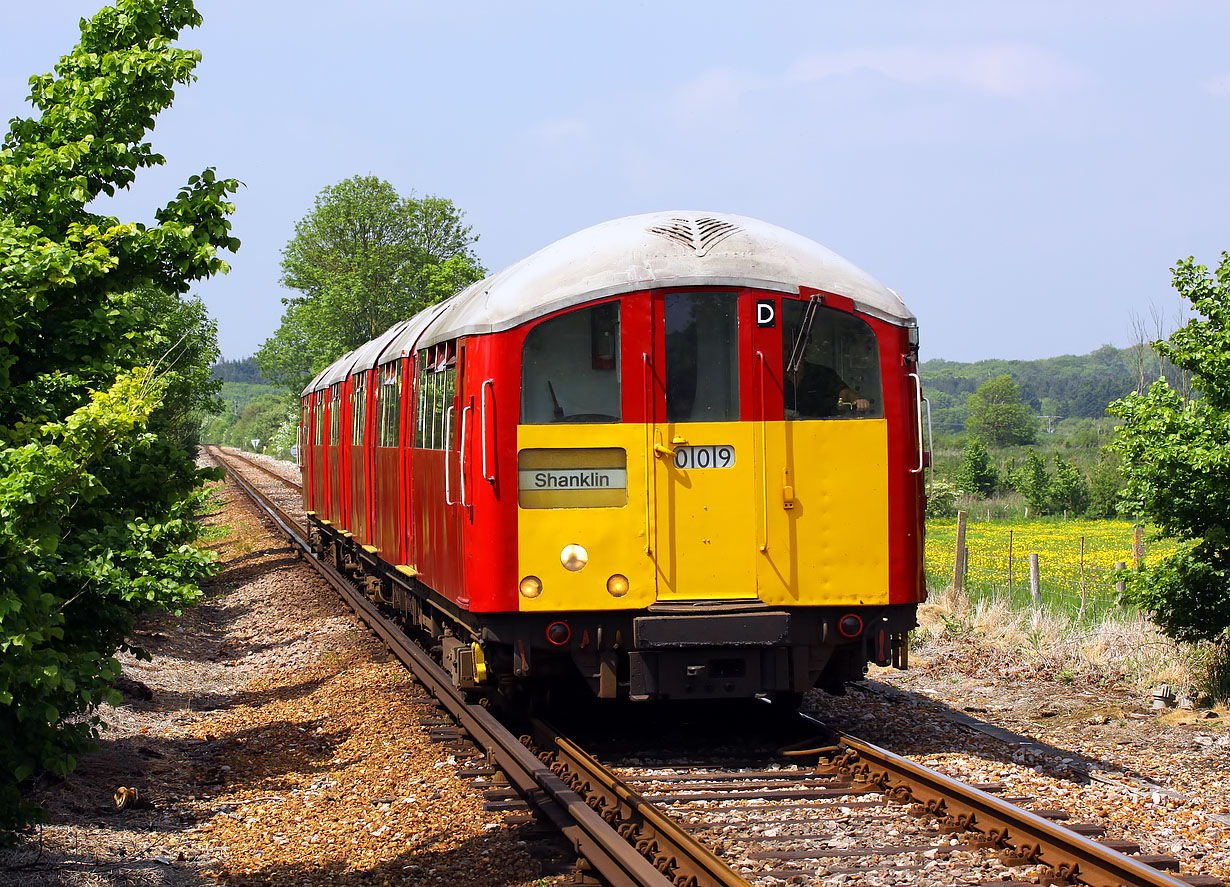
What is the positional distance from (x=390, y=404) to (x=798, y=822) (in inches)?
265

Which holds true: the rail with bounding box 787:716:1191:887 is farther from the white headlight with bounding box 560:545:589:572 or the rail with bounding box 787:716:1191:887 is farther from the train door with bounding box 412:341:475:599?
the train door with bounding box 412:341:475:599

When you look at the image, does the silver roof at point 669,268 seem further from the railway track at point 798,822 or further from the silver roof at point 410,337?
the railway track at point 798,822

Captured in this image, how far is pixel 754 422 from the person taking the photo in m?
7.66

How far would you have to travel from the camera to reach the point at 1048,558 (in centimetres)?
2980

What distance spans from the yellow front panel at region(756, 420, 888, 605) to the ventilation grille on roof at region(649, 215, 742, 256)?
123cm

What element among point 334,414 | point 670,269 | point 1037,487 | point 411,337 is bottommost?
point 1037,487

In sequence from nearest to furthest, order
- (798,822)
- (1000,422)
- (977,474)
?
1. (798,822)
2. (977,474)
3. (1000,422)

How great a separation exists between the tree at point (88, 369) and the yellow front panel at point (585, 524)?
6.53 ft

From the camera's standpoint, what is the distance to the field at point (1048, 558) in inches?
649

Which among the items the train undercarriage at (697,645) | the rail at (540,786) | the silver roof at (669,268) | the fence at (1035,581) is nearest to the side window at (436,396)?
the silver roof at (669,268)

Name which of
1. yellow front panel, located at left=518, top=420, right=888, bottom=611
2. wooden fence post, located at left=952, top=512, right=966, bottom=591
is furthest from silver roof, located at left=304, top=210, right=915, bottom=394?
wooden fence post, located at left=952, top=512, right=966, bottom=591

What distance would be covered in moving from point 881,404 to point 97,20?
16.0 feet

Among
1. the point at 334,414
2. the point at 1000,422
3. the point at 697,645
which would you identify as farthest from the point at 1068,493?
the point at 1000,422

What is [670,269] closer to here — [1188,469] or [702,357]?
[702,357]
